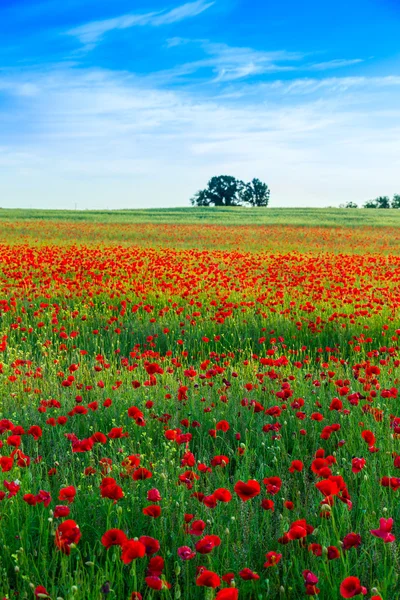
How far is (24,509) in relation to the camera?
2.85 meters

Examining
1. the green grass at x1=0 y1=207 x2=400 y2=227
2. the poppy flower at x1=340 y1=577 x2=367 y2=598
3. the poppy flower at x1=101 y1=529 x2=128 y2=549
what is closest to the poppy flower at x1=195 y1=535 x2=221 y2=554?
the poppy flower at x1=101 y1=529 x2=128 y2=549

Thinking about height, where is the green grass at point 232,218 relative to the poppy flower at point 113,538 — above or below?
above

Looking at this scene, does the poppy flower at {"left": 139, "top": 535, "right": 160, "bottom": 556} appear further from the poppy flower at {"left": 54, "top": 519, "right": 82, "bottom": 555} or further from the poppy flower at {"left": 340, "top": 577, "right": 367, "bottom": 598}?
the poppy flower at {"left": 340, "top": 577, "right": 367, "bottom": 598}

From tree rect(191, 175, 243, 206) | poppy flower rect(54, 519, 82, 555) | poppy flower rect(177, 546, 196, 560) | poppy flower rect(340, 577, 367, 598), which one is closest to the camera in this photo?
poppy flower rect(340, 577, 367, 598)

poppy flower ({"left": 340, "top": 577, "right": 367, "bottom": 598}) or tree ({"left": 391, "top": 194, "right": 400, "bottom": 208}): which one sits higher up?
tree ({"left": 391, "top": 194, "right": 400, "bottom": 208})

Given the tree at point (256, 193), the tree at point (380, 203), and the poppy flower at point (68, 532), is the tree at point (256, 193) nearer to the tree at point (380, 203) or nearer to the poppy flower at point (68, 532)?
the tree at point (380, 203)

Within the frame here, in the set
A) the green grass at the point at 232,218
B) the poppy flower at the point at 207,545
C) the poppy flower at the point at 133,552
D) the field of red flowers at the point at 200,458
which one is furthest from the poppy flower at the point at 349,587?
the green grass at the point at 232,218

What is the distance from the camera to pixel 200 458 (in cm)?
375

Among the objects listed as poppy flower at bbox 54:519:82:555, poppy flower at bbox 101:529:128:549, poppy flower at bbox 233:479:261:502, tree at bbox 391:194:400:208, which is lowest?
poppy flower at bbox 54:519:82:555

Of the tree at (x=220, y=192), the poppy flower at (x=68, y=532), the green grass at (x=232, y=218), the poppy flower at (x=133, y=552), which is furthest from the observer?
the tree at (x=220, y=192)

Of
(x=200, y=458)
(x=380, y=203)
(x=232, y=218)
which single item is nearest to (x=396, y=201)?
(x=380, y=203)

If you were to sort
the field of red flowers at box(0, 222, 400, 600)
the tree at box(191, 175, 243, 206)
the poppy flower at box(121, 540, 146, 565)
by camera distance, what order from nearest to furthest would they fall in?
the poppy flower at box(121, 540, 146, 565), the field of red flowers at box(0, 222, 400, 600), the tree at box(191, 175, 243, 206)

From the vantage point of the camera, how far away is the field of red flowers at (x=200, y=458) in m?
2.32

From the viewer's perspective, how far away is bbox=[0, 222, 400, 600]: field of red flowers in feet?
7.62
